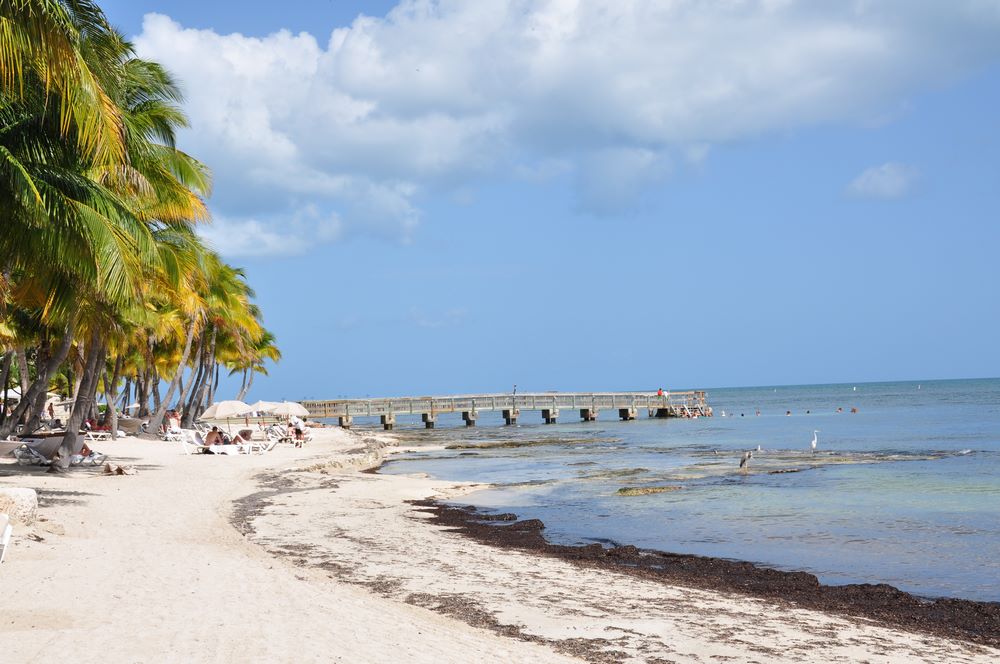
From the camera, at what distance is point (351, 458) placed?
28.9m

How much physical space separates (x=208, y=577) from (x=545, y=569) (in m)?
4.09

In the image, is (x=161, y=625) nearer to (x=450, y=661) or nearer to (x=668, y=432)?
(x=450, y=661)

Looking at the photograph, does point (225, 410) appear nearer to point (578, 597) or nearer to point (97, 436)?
point (97, 436)

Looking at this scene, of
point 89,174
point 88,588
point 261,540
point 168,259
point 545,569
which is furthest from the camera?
point 168,259

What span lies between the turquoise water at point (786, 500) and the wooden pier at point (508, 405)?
73.2 feet

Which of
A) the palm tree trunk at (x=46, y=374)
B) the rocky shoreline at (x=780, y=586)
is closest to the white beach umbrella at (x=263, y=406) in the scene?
the palm tree trunk at (x=46, y=374)

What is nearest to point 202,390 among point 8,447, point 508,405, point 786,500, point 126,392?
point 126,392

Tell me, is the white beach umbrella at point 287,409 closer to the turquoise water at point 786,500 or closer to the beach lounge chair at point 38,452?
the turquoise water at point 786,500

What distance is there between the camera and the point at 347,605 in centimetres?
828

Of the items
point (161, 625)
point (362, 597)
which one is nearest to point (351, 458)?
point (362, 597)

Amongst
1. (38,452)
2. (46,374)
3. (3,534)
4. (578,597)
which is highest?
(46,374)

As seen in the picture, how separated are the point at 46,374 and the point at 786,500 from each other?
18.4 m

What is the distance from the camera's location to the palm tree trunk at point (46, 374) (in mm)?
20491

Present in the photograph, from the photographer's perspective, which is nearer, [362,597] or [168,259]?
[362,597]
